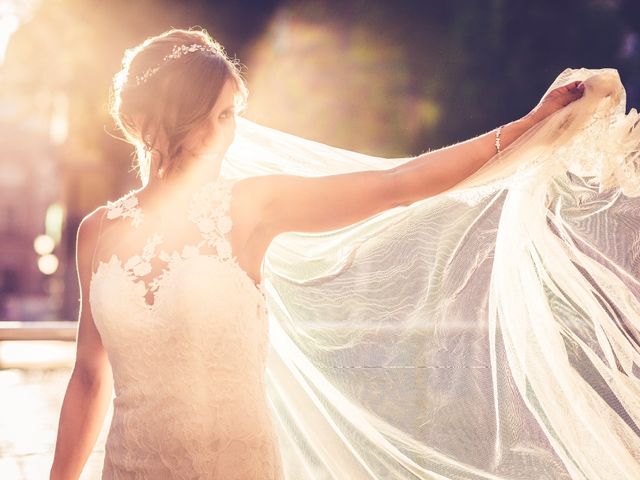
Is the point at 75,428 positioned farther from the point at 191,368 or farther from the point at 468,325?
the point at 468,325

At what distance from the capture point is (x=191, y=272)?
178 centimetres

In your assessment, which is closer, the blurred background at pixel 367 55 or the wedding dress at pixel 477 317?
the wedding dress at pixel 477 317

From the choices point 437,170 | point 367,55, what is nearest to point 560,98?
point 437,170

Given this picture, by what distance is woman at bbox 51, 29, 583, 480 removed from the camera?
5.81 feet

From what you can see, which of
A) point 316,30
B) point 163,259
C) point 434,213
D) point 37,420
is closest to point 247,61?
point 316,30

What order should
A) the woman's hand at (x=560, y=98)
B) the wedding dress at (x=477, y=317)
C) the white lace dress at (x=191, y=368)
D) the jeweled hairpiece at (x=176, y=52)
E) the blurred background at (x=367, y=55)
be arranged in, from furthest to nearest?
the blurred background at (x=367, y=55), the wedding dress at (x=477, y=317), the woman's hand at (x=560, y=98), the jeweled hairpiece at (x=176, y=52), the white lace dress at (x=191, y=368)

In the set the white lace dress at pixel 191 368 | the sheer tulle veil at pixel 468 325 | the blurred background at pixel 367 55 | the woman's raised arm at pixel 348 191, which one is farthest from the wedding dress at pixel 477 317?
the blurred background at pixel 367 55

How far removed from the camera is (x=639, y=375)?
238 cm

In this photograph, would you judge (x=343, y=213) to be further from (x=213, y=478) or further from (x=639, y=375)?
(x=639, y=375)

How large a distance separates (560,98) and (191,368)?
1113mm

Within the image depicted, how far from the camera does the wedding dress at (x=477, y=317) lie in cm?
227

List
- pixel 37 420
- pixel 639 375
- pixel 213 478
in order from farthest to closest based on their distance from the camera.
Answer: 1. pixel 37 420
2. pixel 639 375
3. pixel 213 478

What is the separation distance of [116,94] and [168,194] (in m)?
0.32

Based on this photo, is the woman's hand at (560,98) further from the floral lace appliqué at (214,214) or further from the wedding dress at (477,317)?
the floral lace appliqué at (214,214)
